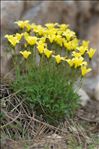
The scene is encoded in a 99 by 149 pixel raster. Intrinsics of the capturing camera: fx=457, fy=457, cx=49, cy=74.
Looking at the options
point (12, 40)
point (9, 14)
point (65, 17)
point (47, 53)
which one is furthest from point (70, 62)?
point (65, 17)

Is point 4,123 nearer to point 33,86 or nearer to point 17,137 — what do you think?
point 17,137

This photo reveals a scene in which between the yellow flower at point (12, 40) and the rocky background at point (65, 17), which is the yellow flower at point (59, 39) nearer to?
the yellow flower at point (12, 40)

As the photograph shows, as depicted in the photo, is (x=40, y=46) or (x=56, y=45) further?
(x=56, y=45)

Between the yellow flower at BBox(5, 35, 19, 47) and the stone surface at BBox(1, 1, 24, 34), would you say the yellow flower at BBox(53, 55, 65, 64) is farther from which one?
the stone surface at BBox(1, 1, 24, 34)

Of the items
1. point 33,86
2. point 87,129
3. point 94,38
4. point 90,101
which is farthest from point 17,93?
point 94,38

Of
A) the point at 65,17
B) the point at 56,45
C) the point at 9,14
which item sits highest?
the point at 65,17

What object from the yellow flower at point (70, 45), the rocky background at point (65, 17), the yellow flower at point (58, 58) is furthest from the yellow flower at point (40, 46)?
the rocky background at point (65, 17)

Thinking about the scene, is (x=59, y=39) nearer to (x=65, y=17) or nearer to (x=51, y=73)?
(x=51, y=73)

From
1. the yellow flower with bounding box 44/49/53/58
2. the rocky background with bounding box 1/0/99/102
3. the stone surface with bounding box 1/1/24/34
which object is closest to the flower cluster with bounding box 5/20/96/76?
the yellow flower with bounding box 44/49/53/58
